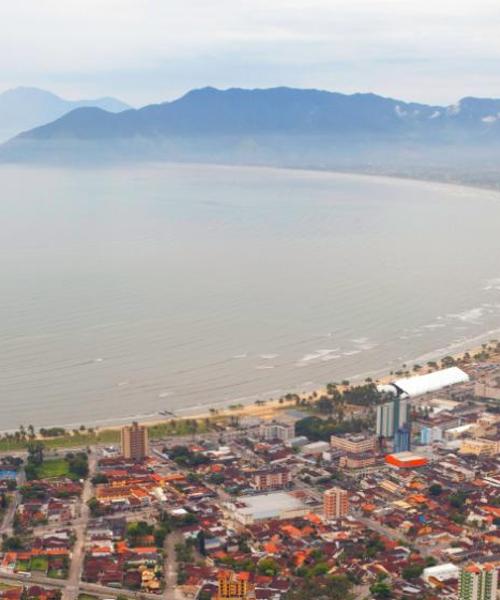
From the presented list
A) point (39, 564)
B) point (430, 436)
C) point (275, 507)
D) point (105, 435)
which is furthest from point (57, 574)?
point (430, 436)

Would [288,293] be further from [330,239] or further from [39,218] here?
[39,218]

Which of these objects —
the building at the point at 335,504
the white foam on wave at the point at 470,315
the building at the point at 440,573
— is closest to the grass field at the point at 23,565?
the building at the point at 335,504

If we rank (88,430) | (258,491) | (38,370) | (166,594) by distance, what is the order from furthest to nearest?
(38,370) < (88,430) < (258,491) < (166,594)

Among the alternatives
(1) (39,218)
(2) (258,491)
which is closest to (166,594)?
(2) (258,491)

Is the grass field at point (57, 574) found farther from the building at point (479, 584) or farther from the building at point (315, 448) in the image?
the building at point (315, 448)

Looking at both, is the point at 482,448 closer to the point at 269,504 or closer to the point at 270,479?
the point at 270,479

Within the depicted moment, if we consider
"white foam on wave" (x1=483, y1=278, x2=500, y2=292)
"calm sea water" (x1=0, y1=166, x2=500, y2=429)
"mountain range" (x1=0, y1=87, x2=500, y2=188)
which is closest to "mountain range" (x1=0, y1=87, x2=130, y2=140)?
"mountain range" (x1=0, y1=87, x2=500, y2=188)
